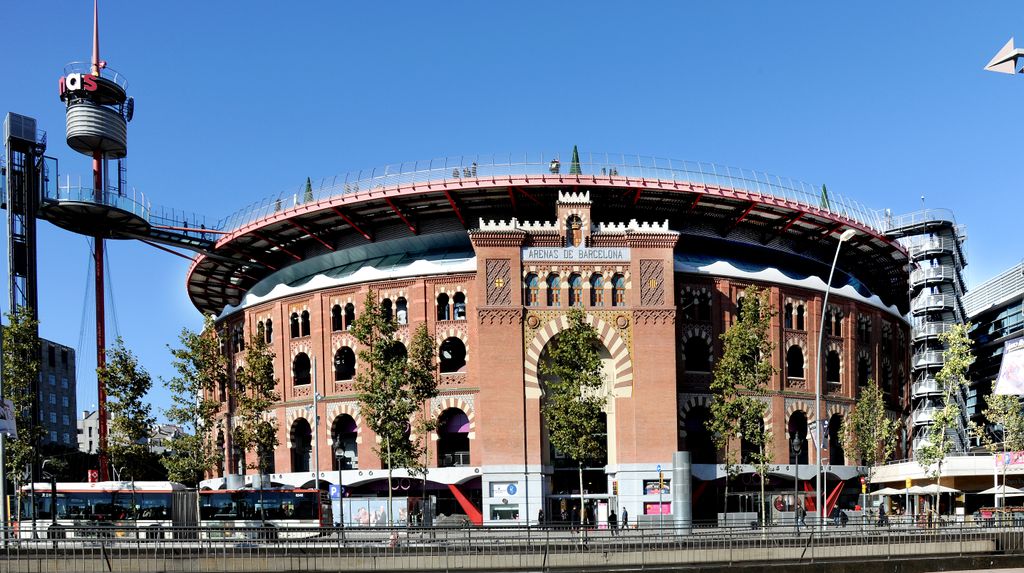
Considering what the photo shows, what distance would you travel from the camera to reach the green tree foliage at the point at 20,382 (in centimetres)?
5597

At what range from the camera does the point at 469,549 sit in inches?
1158

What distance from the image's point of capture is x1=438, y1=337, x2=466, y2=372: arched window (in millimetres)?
64125

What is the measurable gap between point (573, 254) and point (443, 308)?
29.9 ft

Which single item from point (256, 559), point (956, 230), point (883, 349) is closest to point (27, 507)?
point (256, 559)

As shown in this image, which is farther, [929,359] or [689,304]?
[929,359]

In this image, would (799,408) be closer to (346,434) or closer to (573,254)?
(573,254)

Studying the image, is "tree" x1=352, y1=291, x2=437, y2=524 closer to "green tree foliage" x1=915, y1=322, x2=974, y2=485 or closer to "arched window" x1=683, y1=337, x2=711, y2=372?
"arched window" x1=683, y1=337, x2=711, y2=372

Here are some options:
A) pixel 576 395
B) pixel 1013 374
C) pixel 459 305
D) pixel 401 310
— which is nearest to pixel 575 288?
pixel 459 305

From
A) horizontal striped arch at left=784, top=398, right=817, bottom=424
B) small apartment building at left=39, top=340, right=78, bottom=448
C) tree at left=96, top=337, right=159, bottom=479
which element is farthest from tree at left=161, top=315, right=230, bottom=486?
small apartment building at left=39, top=340, right=78, bottom=448

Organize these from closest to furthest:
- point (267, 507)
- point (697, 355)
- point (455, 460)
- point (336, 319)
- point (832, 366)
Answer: point (267, 507)
point (455, 460)
point (697, 355)
point (336, 319)
point (832, 366)

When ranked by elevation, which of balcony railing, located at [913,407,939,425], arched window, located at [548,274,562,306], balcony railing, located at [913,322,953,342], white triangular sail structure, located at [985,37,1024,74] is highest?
white triangular sail structure, located at [985,37,1024,74]

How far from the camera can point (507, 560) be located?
2939 centimetres

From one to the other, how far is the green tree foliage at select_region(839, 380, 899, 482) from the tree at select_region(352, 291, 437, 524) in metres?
28.2

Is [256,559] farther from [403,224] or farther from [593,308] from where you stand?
[403,224]
